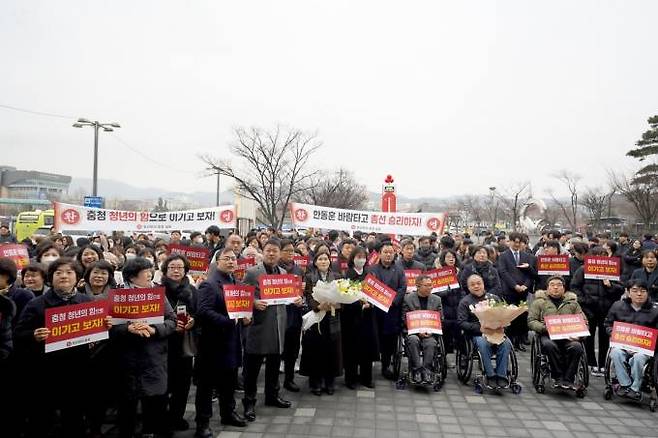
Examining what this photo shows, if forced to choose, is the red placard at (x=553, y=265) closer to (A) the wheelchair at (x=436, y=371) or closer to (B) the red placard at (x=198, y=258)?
(A) the wheelchair at (x=436, y=371)

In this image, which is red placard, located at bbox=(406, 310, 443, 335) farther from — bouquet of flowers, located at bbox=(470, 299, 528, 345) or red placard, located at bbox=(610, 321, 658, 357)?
red placard, located at bbox=(610, 321, 658, 357)

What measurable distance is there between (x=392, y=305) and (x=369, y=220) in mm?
6008

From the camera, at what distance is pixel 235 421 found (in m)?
5.45

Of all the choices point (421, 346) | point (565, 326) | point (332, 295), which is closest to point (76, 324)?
point (332, 295)

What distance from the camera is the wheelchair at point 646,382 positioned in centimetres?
628

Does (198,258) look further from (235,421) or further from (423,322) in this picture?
(423,322)

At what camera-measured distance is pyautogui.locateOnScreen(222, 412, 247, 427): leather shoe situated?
5.44 metres

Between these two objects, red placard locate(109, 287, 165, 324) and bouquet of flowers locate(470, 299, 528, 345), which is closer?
red placard locate(109, 287, 165, 324)

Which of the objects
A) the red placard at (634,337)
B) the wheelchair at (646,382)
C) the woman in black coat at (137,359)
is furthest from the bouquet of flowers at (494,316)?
the woman in black coat at (137,359)

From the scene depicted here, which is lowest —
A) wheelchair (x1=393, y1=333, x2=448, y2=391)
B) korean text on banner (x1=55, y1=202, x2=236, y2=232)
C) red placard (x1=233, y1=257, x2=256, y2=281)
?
wheelchair (x1=393, y1=333, x2=448, y2=391)

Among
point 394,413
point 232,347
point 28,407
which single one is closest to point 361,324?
point 394,413

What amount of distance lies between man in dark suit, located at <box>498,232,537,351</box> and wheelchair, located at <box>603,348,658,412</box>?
2645 millimetres

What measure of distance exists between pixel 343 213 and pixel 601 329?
709cm

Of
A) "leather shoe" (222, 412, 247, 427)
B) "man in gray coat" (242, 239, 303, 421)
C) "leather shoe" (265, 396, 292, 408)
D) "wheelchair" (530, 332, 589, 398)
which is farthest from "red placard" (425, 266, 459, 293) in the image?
"leather shoe" (222, 412, 247, 427)
